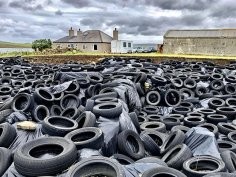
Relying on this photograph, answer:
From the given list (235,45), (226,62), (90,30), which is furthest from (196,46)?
(90,30)

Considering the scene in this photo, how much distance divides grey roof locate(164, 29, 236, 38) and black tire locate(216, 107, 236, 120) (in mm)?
28559

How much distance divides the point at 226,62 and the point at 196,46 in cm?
1288

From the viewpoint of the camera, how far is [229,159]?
7.25 m

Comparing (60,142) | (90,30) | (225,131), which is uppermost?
(90,30)

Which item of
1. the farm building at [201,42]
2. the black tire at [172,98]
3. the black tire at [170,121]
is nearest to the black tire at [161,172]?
the black tire at [170,121]

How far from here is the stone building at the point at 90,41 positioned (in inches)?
2154

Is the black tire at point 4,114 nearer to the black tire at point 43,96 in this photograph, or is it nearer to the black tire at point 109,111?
the black tire at point 43,96

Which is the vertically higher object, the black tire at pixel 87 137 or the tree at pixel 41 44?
the tree at pixel 41 44

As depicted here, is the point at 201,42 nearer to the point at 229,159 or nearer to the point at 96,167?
the point at 229,159

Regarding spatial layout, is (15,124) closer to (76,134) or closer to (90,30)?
(76,134)

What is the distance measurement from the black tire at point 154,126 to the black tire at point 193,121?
2.98 feet

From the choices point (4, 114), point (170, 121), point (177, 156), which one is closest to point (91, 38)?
Answer: point (170, 121)

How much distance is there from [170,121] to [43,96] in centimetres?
451

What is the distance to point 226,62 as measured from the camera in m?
28.4
